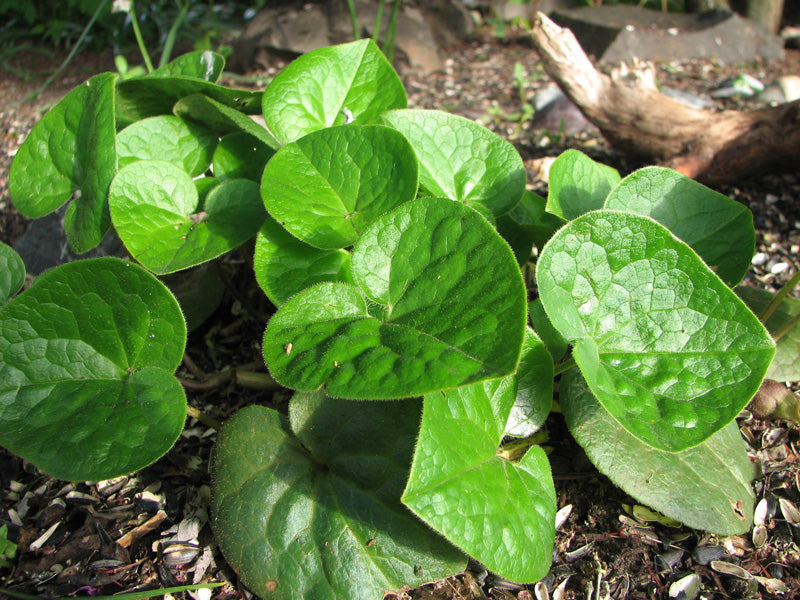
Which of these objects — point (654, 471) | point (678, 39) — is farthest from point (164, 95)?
point (678, 39)

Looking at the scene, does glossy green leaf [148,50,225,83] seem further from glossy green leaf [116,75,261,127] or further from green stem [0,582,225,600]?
green stem [0,582,225,600]

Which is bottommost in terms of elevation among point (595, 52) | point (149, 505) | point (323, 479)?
point (595, 52)

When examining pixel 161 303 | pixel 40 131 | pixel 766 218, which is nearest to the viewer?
pixel 161 303

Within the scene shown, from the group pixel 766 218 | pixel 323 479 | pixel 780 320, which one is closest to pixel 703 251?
pixel 780 320

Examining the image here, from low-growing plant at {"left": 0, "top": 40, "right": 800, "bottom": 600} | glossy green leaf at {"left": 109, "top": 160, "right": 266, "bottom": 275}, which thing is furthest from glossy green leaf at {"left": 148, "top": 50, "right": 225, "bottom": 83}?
glossy green leaf at {"left": 109, "top": 160, "right": 266, "bottom": 275}

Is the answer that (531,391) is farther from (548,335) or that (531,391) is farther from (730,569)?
(730,569)

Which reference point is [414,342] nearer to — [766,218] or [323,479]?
[323,479]

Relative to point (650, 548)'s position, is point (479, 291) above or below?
above
